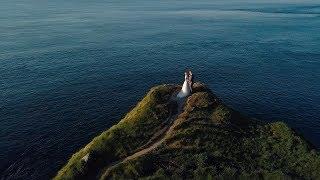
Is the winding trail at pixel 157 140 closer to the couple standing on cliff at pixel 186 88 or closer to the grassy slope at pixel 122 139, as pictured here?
the grassy slope at pixel 122 139

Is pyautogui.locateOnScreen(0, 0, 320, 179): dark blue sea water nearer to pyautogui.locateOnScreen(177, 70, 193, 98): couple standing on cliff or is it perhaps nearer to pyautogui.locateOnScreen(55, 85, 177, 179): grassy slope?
pyautogui.locateOnScreen(55, 85, 177, 179): grassy slope

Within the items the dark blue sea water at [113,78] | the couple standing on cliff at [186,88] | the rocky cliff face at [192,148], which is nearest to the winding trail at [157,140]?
the rocky cliff face at [192,148]

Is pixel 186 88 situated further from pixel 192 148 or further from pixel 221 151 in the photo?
pixel 221 151

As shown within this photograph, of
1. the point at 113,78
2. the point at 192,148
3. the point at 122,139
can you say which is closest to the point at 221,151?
the point at 192,148

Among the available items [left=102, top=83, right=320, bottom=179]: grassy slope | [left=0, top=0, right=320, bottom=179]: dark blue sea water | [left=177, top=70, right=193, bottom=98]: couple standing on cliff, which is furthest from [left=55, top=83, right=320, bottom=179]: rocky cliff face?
[left=0, top=0, right=320, bottom=179]: dark blue sea water

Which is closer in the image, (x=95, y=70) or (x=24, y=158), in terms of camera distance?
(x=24, y=158)

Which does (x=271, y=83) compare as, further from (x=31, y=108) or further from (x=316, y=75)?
(x=31, y=108)

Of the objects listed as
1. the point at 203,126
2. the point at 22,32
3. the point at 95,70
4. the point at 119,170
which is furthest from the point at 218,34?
the point at 119,170
